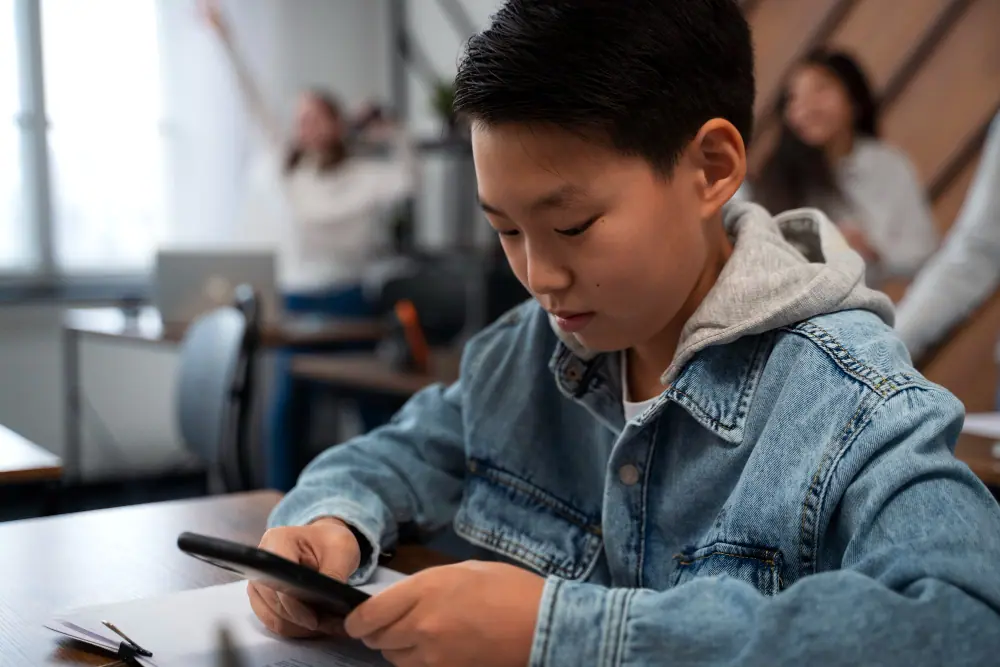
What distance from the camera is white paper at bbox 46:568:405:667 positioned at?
624 millimetres

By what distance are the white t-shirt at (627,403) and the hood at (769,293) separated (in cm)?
6

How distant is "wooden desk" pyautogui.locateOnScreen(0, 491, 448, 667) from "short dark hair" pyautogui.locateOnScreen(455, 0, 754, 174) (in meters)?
0.41

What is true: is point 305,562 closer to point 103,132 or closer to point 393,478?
point 393,478

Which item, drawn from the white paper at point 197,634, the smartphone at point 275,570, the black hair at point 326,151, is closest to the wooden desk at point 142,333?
the black hair at point 326,151

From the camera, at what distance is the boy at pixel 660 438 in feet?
1.75

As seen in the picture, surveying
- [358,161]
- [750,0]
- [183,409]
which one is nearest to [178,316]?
[183,409]

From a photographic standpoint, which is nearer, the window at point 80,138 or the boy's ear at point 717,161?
the boy's ear at point 717,161

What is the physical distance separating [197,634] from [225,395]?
3.80 ft

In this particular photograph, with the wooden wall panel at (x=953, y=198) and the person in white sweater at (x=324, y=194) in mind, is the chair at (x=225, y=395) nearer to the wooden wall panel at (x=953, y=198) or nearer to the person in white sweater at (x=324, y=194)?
the person in white sweater at (x=324, y=194)

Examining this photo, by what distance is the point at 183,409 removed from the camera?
1.96 m

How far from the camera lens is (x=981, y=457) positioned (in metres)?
1.12

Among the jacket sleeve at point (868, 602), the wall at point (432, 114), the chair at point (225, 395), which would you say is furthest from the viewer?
the wall at point (432, 114)

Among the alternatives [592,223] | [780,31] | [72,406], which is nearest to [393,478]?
[592,223]

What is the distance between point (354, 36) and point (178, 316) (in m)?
2.45
